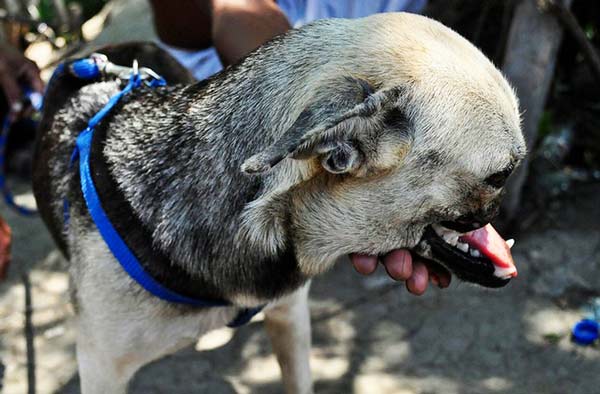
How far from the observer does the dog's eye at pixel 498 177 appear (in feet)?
7.67

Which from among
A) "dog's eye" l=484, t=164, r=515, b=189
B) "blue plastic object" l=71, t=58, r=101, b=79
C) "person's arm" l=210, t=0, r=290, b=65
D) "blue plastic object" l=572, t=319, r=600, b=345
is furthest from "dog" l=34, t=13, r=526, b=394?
"blue plastic object" l=572, t=319, r=600, b=345

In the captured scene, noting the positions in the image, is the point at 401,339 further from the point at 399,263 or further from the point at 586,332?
the point at 399,263

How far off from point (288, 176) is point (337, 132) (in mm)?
274

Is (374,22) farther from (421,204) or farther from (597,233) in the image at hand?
(597,233)

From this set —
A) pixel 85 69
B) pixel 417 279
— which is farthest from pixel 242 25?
pixel 417 279

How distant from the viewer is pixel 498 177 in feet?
7.72

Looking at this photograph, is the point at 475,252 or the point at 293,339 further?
the point at 293,339

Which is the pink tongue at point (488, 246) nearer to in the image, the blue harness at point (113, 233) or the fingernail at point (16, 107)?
the blue harness at point (113, 233)

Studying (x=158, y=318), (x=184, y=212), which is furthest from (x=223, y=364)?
(x=184, y=212)

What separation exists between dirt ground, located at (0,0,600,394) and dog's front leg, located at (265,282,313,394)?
321 millimetres

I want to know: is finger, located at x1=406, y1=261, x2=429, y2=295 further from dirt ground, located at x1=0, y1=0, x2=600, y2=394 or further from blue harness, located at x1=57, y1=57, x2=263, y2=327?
dirt ground, located at x1=0, y1=0, x2=600, y2=394

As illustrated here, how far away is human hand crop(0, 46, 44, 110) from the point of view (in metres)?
3.96

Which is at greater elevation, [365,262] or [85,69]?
[85,69]

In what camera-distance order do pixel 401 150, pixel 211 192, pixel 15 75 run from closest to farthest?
pixel 401 150, pixel 211 192, pixel 15 75
